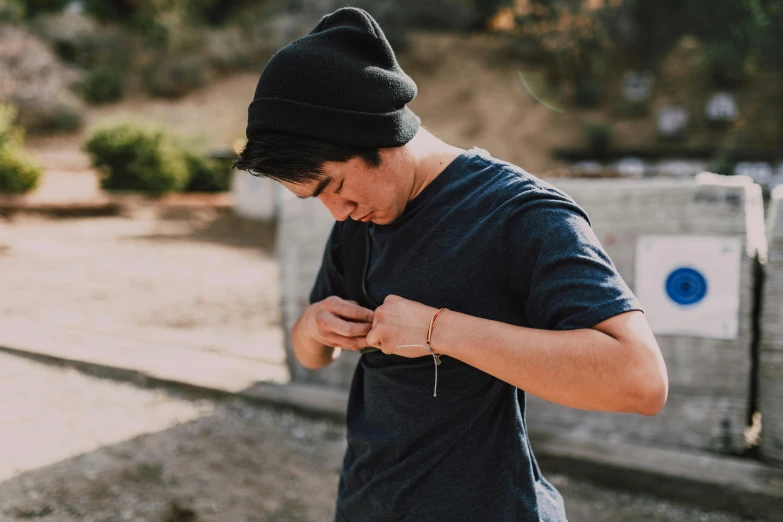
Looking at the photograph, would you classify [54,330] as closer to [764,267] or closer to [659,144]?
[764,267]

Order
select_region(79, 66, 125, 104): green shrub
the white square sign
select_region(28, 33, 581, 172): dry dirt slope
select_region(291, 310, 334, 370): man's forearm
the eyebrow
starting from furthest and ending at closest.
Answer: select_region(79, 66, 125, 104): green shrub
select_region(28, 33, 581, 172): dry dirt slope
the white square sign
select_region(291, 310, 334, 370): man's forearm
the eyebrow

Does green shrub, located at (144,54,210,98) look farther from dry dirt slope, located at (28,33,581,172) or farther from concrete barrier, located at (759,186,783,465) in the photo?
concrete barrier, located at (759,186,783,465)

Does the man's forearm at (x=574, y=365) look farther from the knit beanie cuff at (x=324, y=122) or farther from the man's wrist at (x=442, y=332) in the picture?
the knit beanie cuff at (x=324, y=122)

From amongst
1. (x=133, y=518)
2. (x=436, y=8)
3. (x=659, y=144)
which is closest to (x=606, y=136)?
(x=659, y=144)

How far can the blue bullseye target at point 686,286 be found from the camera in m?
3.07

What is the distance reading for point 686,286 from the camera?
10.1 feet

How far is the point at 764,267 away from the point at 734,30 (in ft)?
70.8

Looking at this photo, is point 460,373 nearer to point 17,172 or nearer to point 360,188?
point 360,188

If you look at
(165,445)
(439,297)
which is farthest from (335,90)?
(165,445)

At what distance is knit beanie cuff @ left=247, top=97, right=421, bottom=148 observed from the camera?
3.60 ft

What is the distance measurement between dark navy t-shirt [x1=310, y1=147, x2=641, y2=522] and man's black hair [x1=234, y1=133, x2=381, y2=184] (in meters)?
0.18

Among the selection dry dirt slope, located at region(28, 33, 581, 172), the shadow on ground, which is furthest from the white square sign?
dry dirt slope, located at region(28, 33, 581, 172)

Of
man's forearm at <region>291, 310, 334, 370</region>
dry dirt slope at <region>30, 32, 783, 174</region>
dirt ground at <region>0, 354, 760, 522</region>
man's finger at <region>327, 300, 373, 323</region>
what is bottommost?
dirt ground at <region>0, 354, 760, 522</region>

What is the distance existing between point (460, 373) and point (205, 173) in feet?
55.9
